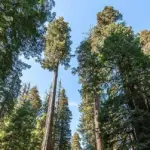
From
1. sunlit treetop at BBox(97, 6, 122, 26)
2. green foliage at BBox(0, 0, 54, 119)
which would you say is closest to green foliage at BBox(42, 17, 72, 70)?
sunlit treetop at BBox(97, 6, 122, 26)

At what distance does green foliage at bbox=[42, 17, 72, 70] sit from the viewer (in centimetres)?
2216

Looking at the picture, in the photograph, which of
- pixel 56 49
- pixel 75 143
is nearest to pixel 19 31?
pixel 56 49

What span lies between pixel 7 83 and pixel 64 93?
23356mm

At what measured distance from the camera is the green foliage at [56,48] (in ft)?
72.7

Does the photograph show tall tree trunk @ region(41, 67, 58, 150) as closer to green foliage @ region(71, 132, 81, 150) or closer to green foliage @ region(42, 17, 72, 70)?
Answer: green foliage @ region(42, 17, 72, 70)

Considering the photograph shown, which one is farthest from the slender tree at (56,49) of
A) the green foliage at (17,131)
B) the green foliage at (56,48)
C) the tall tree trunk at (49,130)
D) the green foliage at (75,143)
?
the green foliage at (75,143)

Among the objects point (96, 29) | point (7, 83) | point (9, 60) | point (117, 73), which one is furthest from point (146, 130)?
point (96, 29)

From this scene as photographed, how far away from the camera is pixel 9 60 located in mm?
11891

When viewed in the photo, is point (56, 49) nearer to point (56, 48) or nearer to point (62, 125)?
point (56, 48)

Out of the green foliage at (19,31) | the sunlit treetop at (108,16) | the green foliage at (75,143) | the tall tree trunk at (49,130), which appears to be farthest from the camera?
the green foliage at (75,143)

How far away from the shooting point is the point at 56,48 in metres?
22.4

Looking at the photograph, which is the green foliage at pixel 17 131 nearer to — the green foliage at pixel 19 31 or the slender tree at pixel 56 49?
the slender tree at pixel 56 49

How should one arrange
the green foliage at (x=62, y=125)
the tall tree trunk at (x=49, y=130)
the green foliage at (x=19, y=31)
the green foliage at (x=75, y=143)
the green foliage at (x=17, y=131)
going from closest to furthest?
the green foliage at (x=19, y=31)
the tall tree trunk at (x=49, y=130)
the green foliage at (x=17, y=131)
the green foliage at (x=62, y=125)
the green foliage at (x=75, y=143)

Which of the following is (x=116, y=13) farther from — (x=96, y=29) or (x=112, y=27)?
(x=112, y=27)
